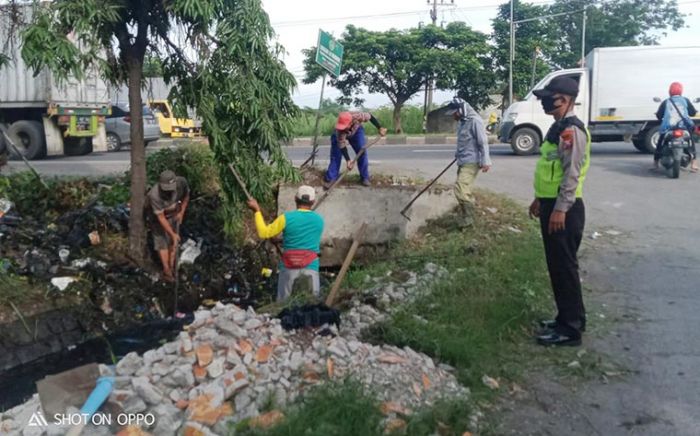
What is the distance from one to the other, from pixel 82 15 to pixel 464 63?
22009 mm

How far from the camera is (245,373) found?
153 inches

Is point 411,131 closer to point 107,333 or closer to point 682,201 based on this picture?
point 682,201

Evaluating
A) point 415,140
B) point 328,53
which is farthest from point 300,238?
point 415,140

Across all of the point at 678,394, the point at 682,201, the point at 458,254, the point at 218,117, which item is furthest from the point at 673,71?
the point at 678,394

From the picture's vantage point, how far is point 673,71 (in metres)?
14.9

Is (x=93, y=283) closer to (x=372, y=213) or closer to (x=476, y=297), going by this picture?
(x=372, y=213)

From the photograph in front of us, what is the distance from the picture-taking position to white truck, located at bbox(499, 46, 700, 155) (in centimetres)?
1490

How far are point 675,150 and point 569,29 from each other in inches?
984

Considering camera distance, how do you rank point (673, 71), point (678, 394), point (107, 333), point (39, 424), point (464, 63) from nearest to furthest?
point (39, 424)
point (678, 394)
point (107, 333)
point (673, 71)
point (464, 63)

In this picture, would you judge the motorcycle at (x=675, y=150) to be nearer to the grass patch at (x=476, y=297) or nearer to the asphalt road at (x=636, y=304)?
the asphalt road at (x=636, y=304)

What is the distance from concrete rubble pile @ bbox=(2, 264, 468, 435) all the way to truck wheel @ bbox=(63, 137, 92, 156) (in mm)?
13467

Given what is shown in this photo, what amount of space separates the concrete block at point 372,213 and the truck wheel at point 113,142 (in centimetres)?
1147

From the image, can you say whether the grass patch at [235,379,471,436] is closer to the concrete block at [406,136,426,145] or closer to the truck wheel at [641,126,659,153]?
the truck wheel at [641,126,659,153]

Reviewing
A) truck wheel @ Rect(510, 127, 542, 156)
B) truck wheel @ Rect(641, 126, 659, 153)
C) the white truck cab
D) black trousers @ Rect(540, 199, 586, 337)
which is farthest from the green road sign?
truck wheel @ Rect(641, 126, 659, 153)
